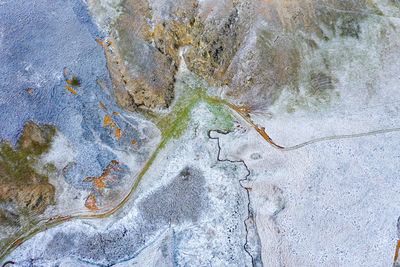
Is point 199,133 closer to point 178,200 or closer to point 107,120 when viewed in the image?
point 178,200

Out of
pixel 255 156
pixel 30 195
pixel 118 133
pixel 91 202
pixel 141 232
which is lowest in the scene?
pixel 141 232

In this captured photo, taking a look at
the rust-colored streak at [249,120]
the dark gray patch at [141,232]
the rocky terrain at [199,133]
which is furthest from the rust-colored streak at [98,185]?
the rust-colored streak at [249,120]

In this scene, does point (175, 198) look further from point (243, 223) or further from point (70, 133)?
point (70, 133)

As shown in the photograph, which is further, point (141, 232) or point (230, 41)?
point (230, 41)

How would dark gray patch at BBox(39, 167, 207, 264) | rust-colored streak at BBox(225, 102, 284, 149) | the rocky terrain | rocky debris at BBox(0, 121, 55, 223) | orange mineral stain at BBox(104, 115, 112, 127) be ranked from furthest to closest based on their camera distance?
rust-colored streak at BBox(225, 102, 284, 149) < orange mineral stain at BBox(104, 115, 112, 127) < dark gray patch at BBox(39, 167, 207, 264) < the rocky terrain < rocky debris at BBox(0, 121, 55, 223)

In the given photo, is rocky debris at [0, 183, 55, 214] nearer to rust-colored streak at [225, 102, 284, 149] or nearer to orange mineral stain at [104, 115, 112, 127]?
orange mineral stain at [104, 115, 112, 127]

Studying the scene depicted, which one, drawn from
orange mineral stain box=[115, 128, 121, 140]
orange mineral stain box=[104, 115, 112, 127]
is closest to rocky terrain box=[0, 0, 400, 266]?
orange mineral stain box=[115, 128, 121, 140]

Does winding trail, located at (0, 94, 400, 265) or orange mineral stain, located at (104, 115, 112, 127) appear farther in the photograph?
orange mineral stain, located at (104, 115, 112, 127)

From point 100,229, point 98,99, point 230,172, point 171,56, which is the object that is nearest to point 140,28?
point 171,56

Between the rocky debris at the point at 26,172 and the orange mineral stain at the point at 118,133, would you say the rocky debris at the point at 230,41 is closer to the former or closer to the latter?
the orange mineral stain at the point at 118,133

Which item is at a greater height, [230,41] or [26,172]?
[230,41]

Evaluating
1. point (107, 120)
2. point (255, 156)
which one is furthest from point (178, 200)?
point (107, 120)
